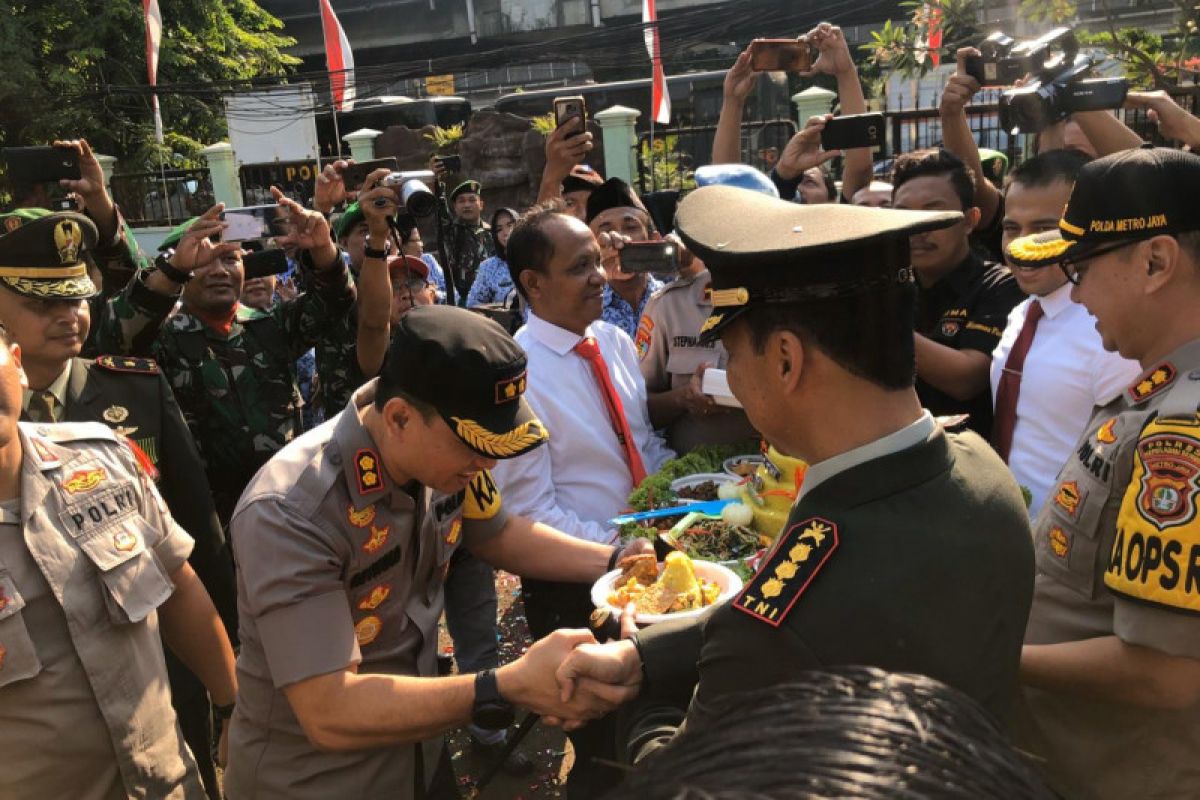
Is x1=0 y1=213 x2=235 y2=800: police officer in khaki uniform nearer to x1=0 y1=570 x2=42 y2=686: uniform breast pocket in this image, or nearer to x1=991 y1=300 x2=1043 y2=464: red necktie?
x1=0 y1=570 x2=42 y2=686: uniform breast pocket

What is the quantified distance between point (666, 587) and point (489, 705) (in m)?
0.58

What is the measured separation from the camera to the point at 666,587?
7.95 ft

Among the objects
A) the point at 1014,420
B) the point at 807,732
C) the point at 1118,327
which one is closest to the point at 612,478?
the point at 1014,420

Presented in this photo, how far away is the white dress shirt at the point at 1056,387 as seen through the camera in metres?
2.86

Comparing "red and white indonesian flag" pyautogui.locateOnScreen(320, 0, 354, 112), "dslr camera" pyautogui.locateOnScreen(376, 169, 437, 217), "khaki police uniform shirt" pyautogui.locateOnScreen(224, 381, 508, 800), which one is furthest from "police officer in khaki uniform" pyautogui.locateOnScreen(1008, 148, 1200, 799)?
"red and white indonesian flag" pyautogui.locateOnScreen(320, 0, 354, 112)

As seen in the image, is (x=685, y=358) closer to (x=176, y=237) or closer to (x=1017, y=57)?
(x=1017, y=57)

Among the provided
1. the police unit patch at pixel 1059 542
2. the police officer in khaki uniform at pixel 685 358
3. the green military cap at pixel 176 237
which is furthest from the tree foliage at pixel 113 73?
the police unit patch at pixel 1059 542

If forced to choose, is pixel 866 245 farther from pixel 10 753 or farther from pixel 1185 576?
pixel 10 753

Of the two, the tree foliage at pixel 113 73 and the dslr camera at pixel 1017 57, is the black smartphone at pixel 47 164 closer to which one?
the dslr camera at pixel 1017 57

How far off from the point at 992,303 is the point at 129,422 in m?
3.23

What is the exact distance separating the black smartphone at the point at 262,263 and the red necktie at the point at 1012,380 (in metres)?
3.17

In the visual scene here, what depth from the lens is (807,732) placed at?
0.72m

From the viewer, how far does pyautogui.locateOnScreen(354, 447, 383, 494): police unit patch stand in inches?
85.5

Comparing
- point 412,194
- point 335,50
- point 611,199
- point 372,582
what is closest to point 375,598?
point 372,582
